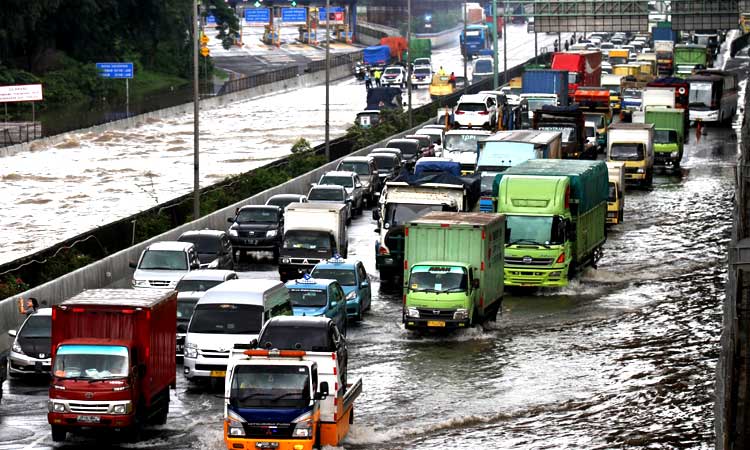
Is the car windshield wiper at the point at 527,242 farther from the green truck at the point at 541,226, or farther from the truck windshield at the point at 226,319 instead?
the truck windshield at the point at 226,319

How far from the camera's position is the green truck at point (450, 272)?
36.2 metres

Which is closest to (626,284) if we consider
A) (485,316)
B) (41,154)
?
(485,316)

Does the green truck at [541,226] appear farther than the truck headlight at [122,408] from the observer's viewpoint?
Yes

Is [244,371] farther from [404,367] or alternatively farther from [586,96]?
[586,96]

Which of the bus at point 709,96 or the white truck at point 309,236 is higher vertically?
the bus at point 709,96

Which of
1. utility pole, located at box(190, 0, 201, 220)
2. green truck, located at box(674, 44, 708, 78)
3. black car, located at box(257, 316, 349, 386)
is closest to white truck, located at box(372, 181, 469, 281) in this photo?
utility pole, located at box(190, 0, 201, 220)

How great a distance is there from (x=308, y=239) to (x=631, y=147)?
2350 cm

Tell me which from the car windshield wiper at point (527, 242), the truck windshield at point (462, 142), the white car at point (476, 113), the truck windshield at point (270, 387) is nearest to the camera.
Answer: the truck windshield at point (270, 387)

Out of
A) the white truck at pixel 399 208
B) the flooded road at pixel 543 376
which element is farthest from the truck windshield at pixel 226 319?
the white truck at pixel 399 208

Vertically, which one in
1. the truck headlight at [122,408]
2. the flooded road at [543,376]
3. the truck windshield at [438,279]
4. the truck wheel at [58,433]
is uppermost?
the truck windshield at [438,279]

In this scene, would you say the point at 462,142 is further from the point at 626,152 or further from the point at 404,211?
the point at 404,211

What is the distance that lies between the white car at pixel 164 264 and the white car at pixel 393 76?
7700 centimetres

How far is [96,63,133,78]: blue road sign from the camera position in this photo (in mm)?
108188

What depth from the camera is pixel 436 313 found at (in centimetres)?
3616
